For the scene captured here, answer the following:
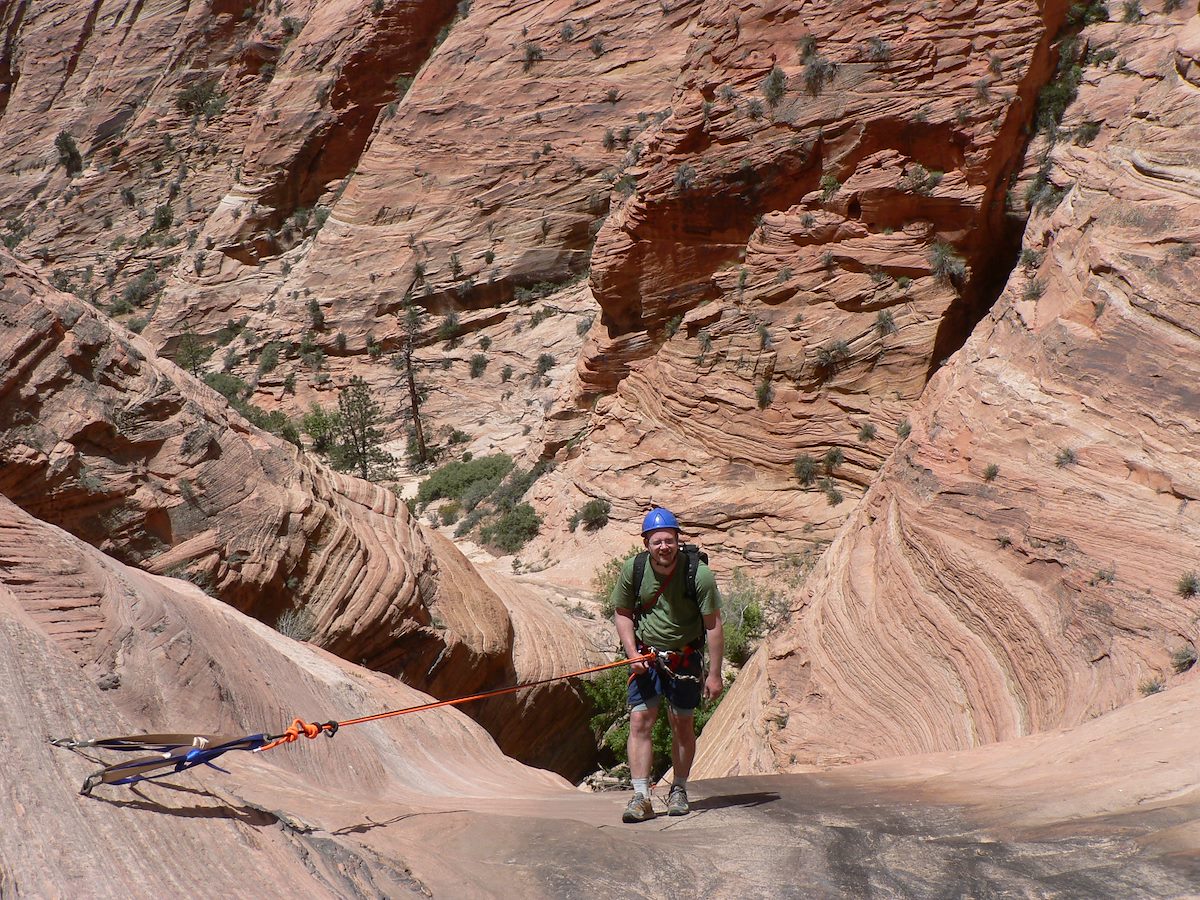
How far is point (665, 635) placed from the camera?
15.6 feet

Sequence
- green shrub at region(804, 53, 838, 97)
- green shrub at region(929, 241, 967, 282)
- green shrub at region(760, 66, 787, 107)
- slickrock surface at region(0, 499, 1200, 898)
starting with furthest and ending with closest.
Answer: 1. green shrub at region(760, 66, 787, 107)
2. green shrub at region(804, 53, 838, 97)
3. green shrub at region(929, 241, 967, 282)
4. slickrock surface at region(0, 499, 1200, 898)

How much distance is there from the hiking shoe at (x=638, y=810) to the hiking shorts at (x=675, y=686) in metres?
0.48

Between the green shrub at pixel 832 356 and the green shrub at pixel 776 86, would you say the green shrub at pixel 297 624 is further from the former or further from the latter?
the green shrub at pixel 776 86

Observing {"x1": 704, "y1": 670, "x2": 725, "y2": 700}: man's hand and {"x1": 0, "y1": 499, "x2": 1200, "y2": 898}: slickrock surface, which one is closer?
{"x1": 0, "y1": 499, "x2": 1200, "y2": 898}: slickrock surface

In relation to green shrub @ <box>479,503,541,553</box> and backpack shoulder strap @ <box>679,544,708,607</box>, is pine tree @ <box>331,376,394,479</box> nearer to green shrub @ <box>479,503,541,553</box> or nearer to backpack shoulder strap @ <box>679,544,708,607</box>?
green shrub @ <box>479,503,541,553</box>

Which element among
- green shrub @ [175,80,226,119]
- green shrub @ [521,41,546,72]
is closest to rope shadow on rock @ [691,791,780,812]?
green shrub @ [521,41,546,72]

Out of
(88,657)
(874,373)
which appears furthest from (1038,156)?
(88,657)

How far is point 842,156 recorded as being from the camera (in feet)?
57.2

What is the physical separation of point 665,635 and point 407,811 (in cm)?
170

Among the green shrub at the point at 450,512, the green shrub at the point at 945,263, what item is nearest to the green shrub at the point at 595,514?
the green shrub at the point at 450,512

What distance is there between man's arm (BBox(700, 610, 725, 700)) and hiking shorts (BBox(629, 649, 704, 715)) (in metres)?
0.13

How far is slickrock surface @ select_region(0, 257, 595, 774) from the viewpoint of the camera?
8.66 meters

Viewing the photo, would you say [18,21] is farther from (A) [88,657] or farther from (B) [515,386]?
(A) [88,657]

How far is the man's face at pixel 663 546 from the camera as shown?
4617 millimetres
